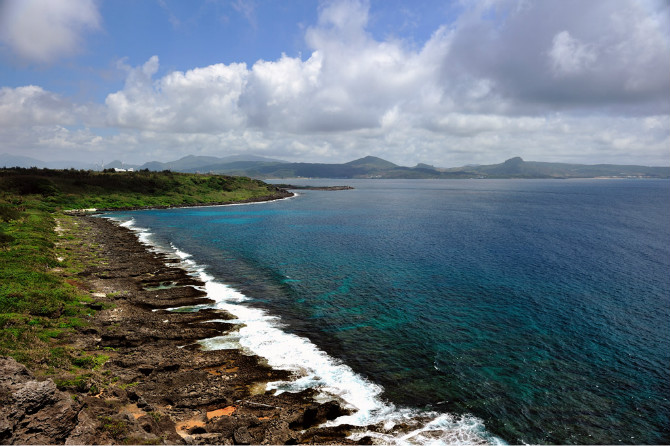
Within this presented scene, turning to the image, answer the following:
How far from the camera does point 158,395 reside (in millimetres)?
24469

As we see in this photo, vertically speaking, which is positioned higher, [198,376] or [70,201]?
[70,201]

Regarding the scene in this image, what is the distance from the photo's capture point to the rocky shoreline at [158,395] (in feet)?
57.1

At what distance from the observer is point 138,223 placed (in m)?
116

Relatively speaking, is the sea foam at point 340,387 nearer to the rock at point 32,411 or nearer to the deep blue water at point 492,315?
the deep blue water at point 492,315

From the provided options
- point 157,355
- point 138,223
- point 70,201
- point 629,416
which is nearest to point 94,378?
point 157,355

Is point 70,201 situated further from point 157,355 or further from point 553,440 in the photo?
point 553,440

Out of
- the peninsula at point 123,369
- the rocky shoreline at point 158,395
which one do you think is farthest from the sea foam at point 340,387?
the peninsula at point 123,369

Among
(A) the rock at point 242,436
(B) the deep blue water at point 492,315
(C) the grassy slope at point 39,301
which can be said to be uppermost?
(C) the grassy slope at point 39,301

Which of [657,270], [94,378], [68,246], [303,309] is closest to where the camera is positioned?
[94,378]

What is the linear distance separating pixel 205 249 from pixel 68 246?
26314 mm

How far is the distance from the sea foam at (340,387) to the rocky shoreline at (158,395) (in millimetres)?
1025

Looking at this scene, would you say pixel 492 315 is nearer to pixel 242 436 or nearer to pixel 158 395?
pixel 242 436

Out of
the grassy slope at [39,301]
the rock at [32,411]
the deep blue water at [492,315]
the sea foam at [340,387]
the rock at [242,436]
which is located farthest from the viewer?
the deep blue water at [492,315]

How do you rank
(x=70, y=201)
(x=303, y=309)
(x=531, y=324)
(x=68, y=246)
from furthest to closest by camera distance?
1. (x=70, y=201)
2. (x=68, y=246)
3. (x=303, y=309)
4. (x=531, y=324)
